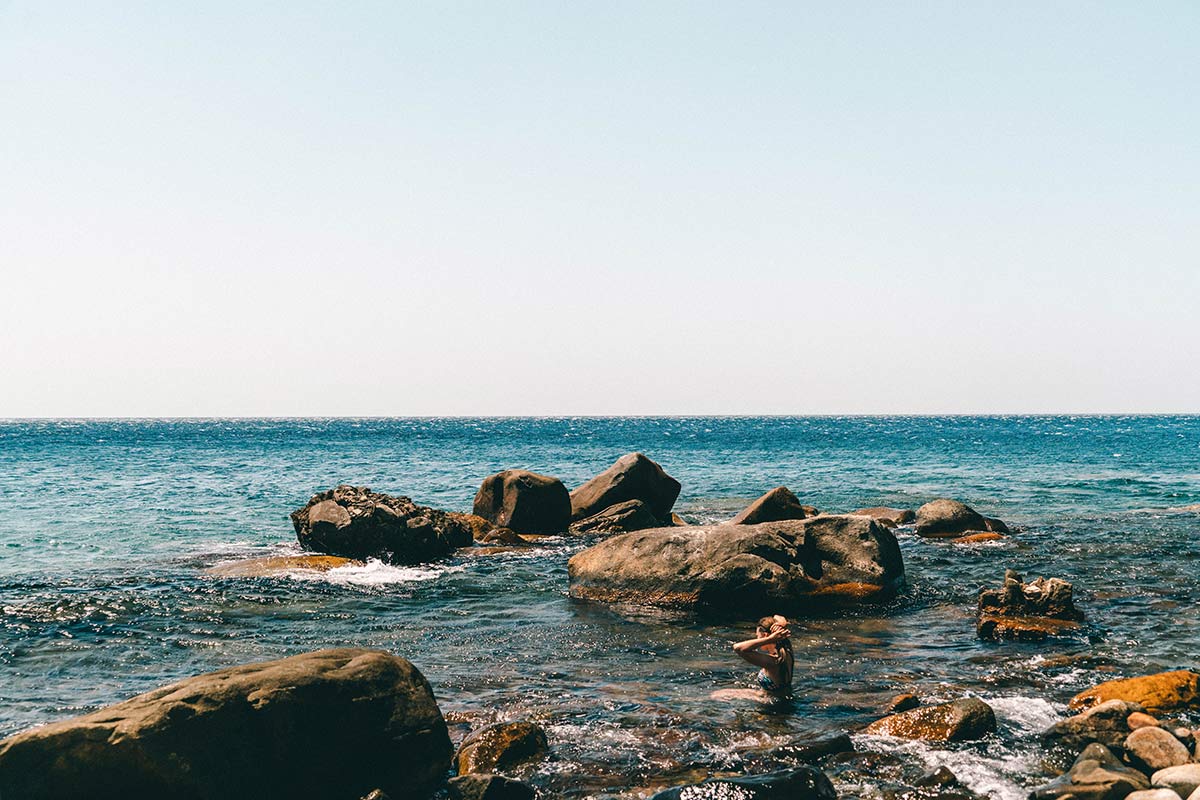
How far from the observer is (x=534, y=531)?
96.1ft

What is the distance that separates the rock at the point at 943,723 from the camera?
10.5m

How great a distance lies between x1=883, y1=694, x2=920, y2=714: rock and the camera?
11.5 m

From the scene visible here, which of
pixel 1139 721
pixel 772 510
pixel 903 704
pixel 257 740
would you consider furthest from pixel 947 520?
pixel 257 740

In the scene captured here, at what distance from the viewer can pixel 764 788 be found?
832 centimetres

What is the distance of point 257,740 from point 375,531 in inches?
642

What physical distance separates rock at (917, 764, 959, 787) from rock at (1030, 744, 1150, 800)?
0.81 metres

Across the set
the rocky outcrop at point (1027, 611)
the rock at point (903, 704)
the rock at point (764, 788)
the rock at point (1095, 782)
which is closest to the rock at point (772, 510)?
the rocky outcrop at point (1027, 611)

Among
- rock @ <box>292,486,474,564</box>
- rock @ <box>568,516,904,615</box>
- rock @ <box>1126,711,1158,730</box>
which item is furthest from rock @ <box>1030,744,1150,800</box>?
rock @ <box>292,486,474,564</box>

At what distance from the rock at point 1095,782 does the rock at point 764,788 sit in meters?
2.23

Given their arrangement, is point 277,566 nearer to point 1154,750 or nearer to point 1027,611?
point 1027,611

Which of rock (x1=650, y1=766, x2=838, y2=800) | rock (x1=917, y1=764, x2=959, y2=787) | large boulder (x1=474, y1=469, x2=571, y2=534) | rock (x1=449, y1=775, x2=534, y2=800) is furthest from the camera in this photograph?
large boulder (x1=474, y1=469, x2=571, y2=534)

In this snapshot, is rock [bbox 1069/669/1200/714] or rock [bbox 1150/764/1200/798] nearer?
rock [bbox 1150/764/1200/798]

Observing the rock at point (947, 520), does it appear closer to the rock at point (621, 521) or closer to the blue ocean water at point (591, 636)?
the blue ocean water at point (591, 636)

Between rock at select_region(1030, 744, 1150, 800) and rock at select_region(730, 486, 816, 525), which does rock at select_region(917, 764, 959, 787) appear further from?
rock at select_region(730, 486, 816, 525)
